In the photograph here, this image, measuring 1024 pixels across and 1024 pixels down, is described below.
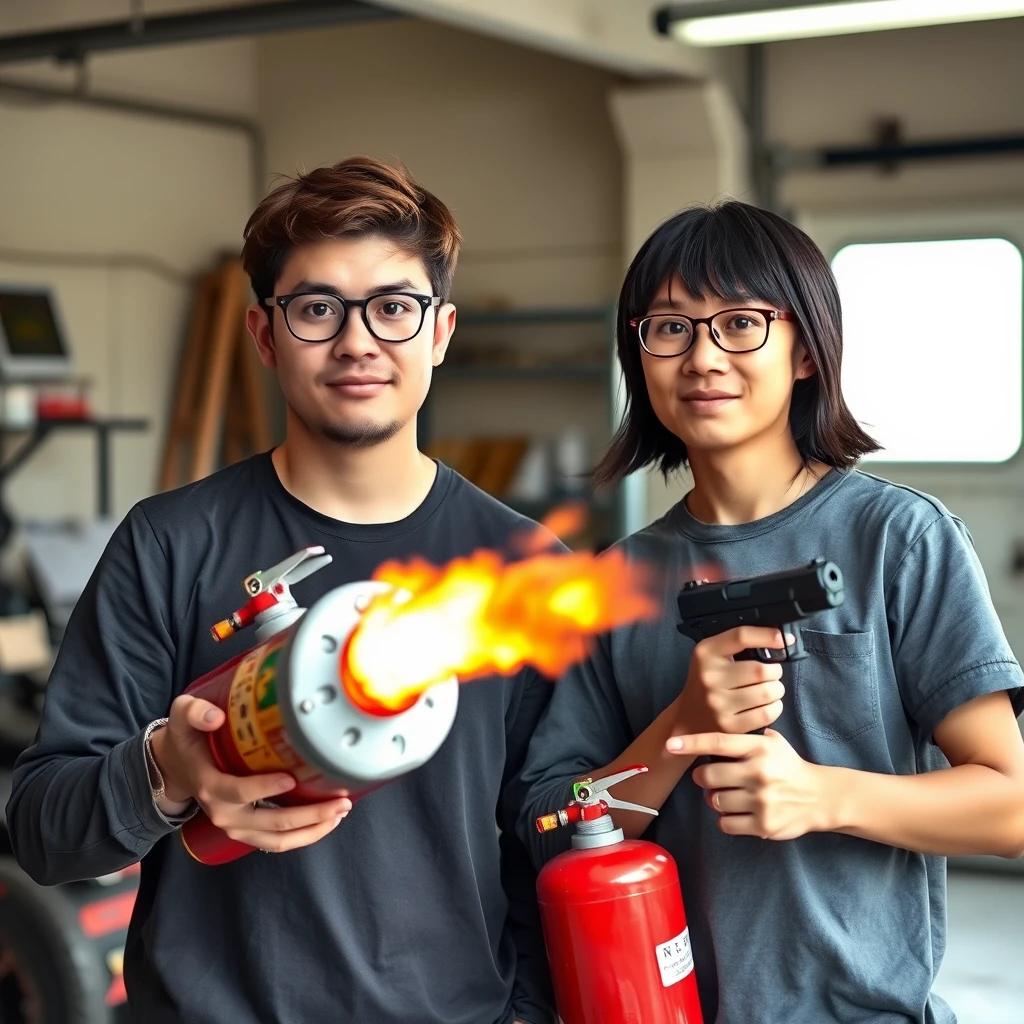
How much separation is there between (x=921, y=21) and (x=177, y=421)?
3.39 m

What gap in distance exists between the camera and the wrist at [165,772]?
3.85ft

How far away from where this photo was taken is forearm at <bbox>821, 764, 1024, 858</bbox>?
1.21m

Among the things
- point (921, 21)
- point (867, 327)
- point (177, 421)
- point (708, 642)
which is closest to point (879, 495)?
point (708, 642)

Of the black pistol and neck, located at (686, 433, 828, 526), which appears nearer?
the black pistol

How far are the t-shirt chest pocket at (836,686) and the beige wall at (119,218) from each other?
4.46m

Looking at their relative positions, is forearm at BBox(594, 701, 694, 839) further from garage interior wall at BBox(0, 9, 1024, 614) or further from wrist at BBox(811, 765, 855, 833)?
garage interior wall at BBox(0, 9, 1024, 614)

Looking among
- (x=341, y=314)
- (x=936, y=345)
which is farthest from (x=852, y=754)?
(x=936, y=345)

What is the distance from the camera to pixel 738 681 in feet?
3.88

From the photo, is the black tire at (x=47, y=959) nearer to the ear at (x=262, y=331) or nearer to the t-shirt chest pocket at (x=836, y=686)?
the ear at (x=262, y=331)

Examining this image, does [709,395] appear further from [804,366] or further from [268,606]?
[268,606]

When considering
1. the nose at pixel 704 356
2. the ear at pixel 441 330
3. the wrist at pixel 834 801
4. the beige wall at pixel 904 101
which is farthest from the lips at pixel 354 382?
the beige wall at pixel 904 101

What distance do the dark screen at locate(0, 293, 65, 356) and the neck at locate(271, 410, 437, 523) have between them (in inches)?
148

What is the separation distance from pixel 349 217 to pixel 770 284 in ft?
1.42

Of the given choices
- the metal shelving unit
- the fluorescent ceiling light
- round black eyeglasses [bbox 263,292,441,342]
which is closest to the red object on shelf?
the metal shelving unit
